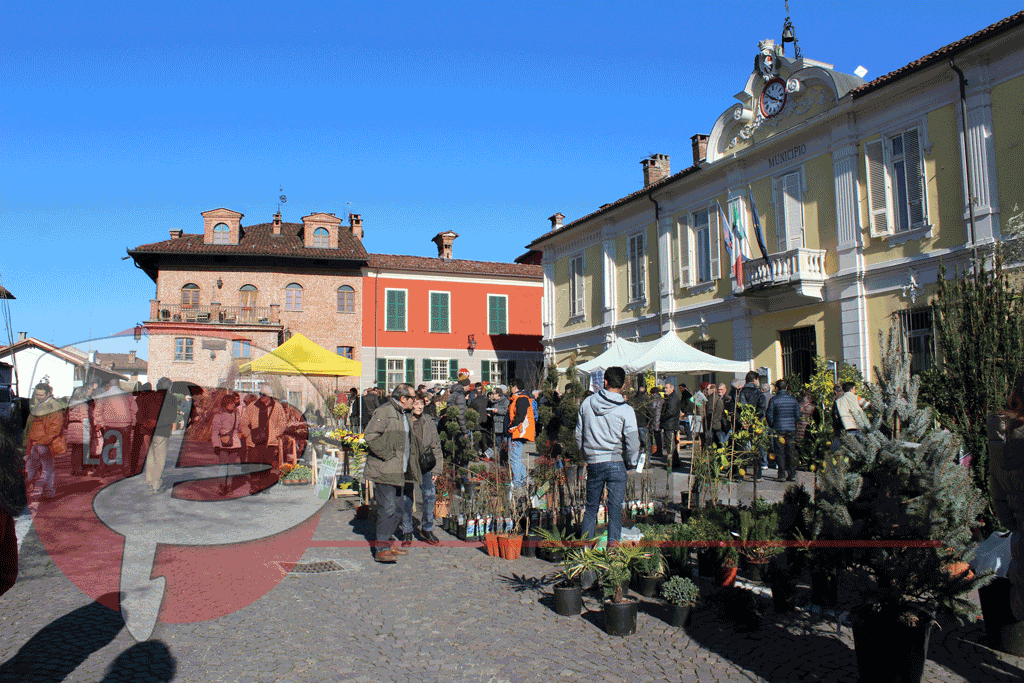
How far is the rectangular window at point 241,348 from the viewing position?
3584 millimetres

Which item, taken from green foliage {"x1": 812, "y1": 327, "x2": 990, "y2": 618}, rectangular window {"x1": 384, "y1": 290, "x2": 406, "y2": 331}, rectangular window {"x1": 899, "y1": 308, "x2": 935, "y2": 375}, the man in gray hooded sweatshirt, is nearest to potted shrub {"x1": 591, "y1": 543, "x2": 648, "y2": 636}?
the man in gray hooded sweatshirt

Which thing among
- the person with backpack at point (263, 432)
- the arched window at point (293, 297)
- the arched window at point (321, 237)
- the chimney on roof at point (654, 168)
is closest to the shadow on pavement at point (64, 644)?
the person with backpack at point (263, 432)

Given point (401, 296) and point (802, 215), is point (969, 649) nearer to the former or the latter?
point (802, 215)

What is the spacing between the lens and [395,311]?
36844mm

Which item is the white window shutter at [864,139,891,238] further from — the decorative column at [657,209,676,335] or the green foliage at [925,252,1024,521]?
the green foliage at [925,252,1024,521]

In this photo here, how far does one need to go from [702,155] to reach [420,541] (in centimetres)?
1861

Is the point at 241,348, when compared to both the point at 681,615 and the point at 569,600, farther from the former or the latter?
the point at 681,615

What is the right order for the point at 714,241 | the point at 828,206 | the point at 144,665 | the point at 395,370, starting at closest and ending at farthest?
the point at 144,665
the point at 828,206
the point at 714,241
the point at 395,370

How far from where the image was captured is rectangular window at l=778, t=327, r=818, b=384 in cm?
1838

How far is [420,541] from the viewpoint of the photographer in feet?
27.7

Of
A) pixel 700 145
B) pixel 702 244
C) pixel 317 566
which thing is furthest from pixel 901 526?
pixel 700 145

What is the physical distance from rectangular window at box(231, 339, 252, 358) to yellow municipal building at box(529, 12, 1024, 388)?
14.9 metres

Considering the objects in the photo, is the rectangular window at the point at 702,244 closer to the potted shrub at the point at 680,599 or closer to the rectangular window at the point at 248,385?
the potted shrub at the point at 680,599

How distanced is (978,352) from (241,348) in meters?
6.41
